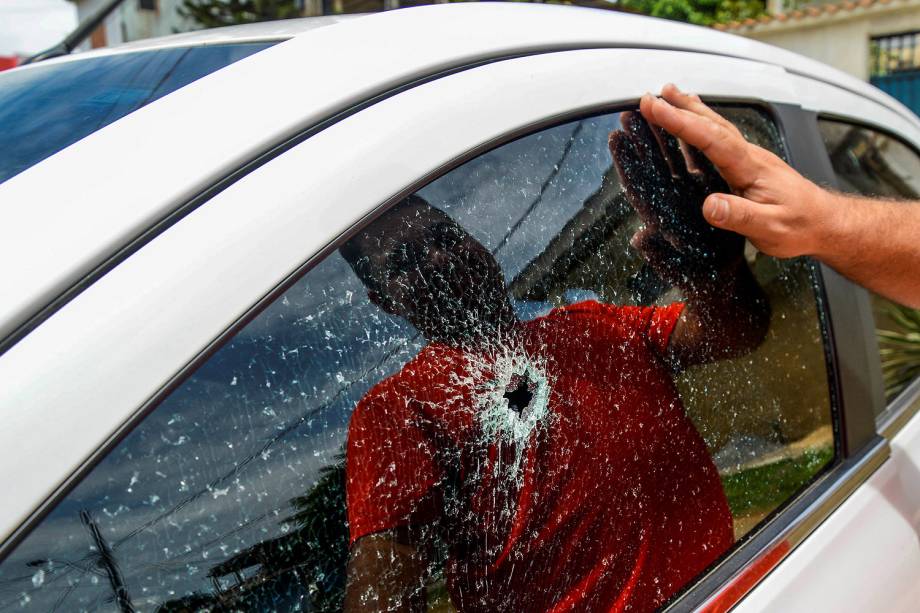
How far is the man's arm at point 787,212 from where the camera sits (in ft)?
4.44

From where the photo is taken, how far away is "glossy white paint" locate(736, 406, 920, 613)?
125cm

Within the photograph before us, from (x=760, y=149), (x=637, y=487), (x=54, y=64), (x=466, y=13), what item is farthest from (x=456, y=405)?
(x=54, y=64)

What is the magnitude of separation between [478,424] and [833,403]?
0.90 meters

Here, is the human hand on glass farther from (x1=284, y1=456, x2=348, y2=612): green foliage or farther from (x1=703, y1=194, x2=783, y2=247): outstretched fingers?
(x1=284, y1=456, x2=348, y2=612): green foliage

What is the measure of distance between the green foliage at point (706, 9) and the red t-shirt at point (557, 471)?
17.4 meters

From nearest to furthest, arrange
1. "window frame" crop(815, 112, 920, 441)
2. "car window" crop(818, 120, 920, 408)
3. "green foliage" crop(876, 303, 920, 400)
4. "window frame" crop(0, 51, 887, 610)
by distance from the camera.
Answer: "window frame" crop(0, 51, 887, 610)
"window frame" crop(815, 112, 920, 441)
"car window" crop(818, 120, 920, 408)
"green foliage" crop(876, 303, 920, 400)

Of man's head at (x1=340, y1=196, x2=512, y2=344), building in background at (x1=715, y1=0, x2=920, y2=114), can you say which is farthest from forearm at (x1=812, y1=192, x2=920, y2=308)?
building in background at (x1=715, y1=0, x2=920, y2=114)

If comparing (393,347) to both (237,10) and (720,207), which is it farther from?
(237,10)

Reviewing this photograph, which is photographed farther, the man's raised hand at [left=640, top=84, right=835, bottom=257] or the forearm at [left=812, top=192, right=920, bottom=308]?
the forearm at [left=812, top=192, right=920, bottom=308]

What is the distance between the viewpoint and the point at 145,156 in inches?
33.4

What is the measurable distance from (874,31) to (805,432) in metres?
12.8

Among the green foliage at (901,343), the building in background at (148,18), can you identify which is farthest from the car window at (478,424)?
the building in background at (148,18)

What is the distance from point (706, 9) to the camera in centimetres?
1969

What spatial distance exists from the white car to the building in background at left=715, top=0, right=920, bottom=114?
1206 centimetres
